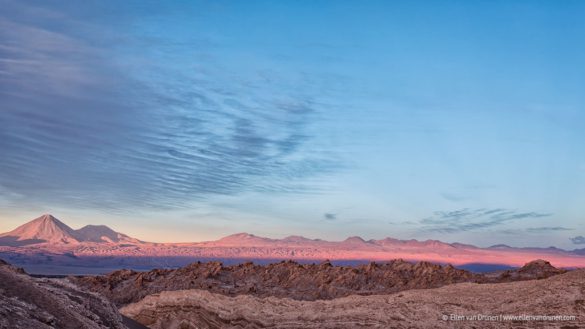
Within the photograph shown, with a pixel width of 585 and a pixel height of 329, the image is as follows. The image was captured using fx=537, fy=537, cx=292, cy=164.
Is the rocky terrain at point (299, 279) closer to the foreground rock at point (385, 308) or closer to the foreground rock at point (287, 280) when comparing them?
the foreground rock at point (287, 280)

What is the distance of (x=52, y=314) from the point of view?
6.47 m

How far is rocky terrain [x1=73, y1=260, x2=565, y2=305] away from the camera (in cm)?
1803

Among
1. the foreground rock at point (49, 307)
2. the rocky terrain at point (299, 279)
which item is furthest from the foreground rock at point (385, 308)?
the foreground rock at point (49, 307)

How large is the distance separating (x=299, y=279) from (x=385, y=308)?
5.13 meters

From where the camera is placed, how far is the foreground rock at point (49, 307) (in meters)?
5.80

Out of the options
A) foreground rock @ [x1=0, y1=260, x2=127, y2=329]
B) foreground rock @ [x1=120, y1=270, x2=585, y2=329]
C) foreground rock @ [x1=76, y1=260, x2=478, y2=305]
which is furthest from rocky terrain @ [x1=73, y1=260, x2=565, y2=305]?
foreground rock @ [x1=0, y1=260, x2=127, y2=329]

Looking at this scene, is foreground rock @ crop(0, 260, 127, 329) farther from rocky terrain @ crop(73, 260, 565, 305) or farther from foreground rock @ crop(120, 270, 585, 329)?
rocky terrain @ crop(73, 260, 565, 305)

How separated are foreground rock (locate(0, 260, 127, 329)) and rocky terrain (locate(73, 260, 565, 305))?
11.3 meters

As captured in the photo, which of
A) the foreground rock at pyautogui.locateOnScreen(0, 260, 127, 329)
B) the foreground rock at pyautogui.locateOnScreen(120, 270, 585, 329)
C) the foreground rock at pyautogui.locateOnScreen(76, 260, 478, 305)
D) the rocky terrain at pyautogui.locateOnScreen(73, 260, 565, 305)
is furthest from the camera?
the foreground rock at pyautogui.locateOnScreen(76, 260, 478, 305)

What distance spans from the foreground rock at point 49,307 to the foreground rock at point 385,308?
9194 millimetres

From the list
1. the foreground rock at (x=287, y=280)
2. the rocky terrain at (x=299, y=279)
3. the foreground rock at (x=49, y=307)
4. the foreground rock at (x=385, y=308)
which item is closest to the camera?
the foreground rock at (x=49, y=307)

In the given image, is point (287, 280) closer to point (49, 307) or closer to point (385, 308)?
point (385, 308)

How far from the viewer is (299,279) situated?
20.5 metres

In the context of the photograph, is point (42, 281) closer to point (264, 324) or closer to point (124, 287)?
point (264, 324)
